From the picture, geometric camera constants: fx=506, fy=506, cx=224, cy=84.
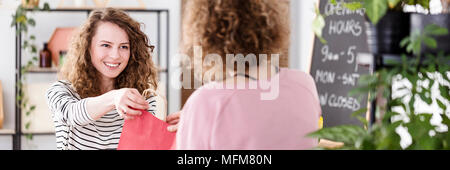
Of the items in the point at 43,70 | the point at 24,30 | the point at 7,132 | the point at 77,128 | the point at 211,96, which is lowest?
the point at 7,132

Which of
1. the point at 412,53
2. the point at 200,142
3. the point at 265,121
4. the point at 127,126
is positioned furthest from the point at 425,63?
the point at 127,126

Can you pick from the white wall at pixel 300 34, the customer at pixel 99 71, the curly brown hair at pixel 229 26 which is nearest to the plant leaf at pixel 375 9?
the curly brown hair at pixel 229 26

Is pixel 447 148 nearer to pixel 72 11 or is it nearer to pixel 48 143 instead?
pixel 72 11

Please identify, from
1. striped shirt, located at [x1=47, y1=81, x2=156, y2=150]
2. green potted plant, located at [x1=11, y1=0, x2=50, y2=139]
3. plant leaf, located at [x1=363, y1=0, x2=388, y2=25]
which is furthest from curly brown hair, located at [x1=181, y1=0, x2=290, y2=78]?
green potted plant, located at [x1=11, y1=0, x2=50, y2=139]

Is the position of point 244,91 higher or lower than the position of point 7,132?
higher

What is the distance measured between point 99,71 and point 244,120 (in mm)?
916

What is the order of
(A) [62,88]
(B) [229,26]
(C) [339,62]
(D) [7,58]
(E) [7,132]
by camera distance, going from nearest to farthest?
1. (B) [229,26]
2. (A) [62,88]
3. (C) [339,62]
4. (E) [7,132]
5. (D) [7,58]

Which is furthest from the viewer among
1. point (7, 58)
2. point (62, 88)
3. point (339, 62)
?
point (7, 58)

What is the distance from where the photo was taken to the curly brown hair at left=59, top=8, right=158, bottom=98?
1643 mm

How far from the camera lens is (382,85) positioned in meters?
0.91

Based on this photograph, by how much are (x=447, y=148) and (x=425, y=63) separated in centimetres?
16

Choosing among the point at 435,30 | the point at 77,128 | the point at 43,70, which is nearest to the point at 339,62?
the point at 77,128

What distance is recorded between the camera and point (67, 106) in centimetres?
152

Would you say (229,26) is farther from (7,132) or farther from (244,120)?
(7,132)
